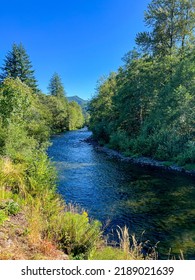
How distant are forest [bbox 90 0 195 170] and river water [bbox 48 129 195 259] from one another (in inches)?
136

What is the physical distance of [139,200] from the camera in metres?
10.9

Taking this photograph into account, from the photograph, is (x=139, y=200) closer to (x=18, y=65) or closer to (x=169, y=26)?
(x=169, y=26)

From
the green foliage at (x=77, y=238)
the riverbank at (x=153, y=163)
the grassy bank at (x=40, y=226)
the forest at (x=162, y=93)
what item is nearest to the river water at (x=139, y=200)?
the green foliage at (x=77, y=238)

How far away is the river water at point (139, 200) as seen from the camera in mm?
7727

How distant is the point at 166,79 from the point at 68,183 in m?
15.5

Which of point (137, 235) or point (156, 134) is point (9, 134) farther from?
point (156, 134)

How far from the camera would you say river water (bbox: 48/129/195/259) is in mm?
7727

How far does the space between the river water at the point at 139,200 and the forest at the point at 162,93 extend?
346cm

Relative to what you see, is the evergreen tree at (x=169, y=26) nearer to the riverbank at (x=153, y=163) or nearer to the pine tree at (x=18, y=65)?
the riverbank at (x=153, y=163)

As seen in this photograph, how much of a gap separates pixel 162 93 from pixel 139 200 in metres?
12.8

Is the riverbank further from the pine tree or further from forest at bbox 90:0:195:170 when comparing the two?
the pine tree

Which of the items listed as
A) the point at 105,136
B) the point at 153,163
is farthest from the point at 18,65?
the point at 153,163

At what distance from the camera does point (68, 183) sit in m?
13.7

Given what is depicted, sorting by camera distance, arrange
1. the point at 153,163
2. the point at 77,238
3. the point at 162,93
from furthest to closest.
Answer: the point at 162,93, the point at 153,163, the point at 77,238
